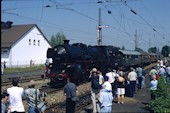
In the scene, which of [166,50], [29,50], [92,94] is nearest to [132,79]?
[92,94]

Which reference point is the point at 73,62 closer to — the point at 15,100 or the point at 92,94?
the point at 92,94

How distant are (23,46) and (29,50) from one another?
2.29 metres

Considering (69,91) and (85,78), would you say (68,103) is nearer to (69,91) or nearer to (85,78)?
(69,91)

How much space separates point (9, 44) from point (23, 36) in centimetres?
444

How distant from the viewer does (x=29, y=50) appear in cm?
6353

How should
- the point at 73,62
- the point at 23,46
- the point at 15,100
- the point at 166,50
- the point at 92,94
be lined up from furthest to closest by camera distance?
the point at 166,50 → the point at 23,46 → the point at 73,62 → the point at 92,94 → the point at 15,100

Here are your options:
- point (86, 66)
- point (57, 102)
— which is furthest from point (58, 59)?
point (57, 102)

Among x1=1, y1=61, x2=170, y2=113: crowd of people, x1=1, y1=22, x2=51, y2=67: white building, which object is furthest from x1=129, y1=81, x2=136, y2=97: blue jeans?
x1=1, y1=22, x2=51, y2=67: white building

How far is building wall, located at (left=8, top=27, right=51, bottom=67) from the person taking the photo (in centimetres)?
5888

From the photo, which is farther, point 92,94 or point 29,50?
point 29,50

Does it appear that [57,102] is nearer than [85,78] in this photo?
Yes

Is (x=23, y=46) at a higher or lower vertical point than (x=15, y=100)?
higher

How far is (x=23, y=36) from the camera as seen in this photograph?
61.6 meters

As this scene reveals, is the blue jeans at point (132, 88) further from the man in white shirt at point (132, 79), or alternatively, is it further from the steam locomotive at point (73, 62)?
the steam locomotive at point (73, 62)
